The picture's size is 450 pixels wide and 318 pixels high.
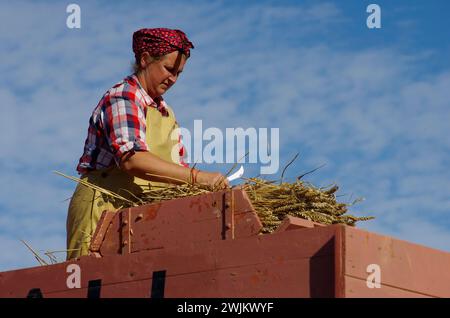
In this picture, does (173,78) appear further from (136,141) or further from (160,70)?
(136,141)

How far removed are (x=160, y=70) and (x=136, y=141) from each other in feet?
2.15

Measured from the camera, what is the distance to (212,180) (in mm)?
5938

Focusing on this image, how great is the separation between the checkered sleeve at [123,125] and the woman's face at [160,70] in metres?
0.27

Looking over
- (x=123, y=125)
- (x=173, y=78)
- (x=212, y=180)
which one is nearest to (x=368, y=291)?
(x=212, y=180)

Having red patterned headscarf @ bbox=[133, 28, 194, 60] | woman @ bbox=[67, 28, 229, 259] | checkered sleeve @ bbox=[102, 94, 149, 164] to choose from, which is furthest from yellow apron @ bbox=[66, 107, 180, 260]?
red patterned headscarf @ bbox=[133, 28, 194, 60]

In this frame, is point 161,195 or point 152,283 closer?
point 152,283

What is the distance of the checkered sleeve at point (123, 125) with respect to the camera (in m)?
6.11

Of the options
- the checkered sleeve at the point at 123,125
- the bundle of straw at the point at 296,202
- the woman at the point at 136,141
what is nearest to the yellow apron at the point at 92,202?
the woman at the point at 136,141

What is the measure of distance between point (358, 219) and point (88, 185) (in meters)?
1.62

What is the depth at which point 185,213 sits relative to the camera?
18.1 ft

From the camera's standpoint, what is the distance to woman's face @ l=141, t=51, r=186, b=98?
21.6ft

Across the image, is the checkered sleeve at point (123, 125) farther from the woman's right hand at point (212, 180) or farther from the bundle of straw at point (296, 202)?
the bundle of straw at point (296, 202)
